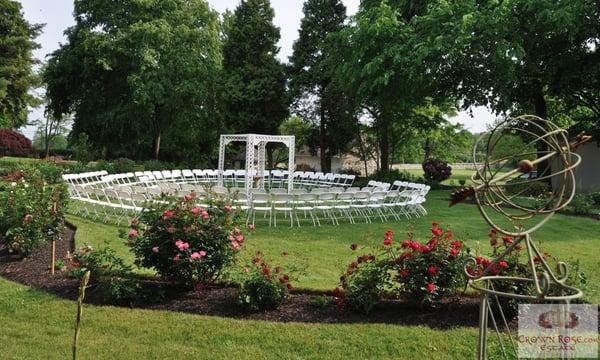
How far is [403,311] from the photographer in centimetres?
502

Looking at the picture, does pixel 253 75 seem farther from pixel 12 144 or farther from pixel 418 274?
pixel 418 274

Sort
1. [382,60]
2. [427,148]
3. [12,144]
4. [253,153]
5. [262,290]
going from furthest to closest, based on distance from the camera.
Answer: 1. [427,148]
2. [12,144]
3. [253,153]
4. [382,60]
5. [262,290]

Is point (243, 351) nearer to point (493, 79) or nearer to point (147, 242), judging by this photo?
point (147, 242)

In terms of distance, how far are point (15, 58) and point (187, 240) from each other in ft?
112

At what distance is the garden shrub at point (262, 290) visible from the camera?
5.00 metres

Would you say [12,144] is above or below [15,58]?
below

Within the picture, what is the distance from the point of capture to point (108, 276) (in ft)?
17.9

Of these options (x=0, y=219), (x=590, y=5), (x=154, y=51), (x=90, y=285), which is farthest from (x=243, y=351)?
(x=154, y=51)

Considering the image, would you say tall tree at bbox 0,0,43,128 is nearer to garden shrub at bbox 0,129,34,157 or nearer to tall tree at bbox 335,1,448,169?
garden shrub at bbox 0,129,34,157

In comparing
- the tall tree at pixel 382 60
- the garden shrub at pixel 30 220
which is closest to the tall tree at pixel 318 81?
the tall tree at pixel 382 60

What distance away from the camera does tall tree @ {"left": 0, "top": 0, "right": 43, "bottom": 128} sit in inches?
1261

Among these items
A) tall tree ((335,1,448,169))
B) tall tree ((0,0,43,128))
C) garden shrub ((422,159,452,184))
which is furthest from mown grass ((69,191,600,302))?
tall tree ((0,0,43,128))

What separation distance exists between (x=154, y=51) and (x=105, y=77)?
11.0ft

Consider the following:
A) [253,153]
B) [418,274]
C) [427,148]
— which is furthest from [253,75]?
[418,274]
